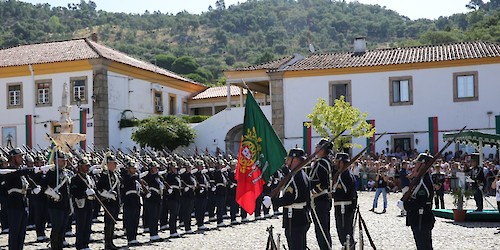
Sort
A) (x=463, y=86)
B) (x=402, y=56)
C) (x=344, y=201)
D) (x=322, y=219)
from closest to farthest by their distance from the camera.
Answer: (x=322, y=219) → (x=344, y=201) → (x=463, y=86) → (x=402, y=56)

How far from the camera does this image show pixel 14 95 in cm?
4456

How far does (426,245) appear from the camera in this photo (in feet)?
38.3

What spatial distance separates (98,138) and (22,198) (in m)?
29.2

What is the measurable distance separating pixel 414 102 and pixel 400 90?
1016 millimetres

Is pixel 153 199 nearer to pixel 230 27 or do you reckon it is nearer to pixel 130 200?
pixel 130 200

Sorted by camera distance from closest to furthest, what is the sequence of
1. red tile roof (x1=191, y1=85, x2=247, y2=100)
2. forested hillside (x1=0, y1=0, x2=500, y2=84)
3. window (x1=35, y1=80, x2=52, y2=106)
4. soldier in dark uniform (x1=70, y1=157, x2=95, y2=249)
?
soldier in dark uniform (x1=70, y1=157, x2=95, y2=249) < window (x1=35, y1=80, x2=52, y2=106) < red tile roof (x1=191, y1=85, x2=247, y2=100) < forested hillside (x1=0, y1=0, x2=500, y2=84)

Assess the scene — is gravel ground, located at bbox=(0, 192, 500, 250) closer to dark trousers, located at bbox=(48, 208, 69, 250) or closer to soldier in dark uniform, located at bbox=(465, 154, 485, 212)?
soldier in dark uniform, located at bbox=(465, 154, 485, 212)

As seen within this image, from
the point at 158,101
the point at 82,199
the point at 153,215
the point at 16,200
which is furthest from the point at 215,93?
the point at 16,200

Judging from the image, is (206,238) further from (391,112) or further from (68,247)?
(391,112)

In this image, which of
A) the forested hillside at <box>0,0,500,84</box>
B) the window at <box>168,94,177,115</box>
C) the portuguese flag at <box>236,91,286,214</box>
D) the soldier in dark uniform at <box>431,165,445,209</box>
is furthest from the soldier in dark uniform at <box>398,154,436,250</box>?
the forested hillside at <box>0,0,500,84</box>

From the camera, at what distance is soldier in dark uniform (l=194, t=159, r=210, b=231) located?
19.2 metres

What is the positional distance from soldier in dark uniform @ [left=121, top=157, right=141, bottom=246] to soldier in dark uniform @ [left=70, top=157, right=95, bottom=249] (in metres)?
1.07

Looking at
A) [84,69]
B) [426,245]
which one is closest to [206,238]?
[426,245]

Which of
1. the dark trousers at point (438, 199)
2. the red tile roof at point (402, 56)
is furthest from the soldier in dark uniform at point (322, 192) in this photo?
the red tile roof at point (402, 56)
